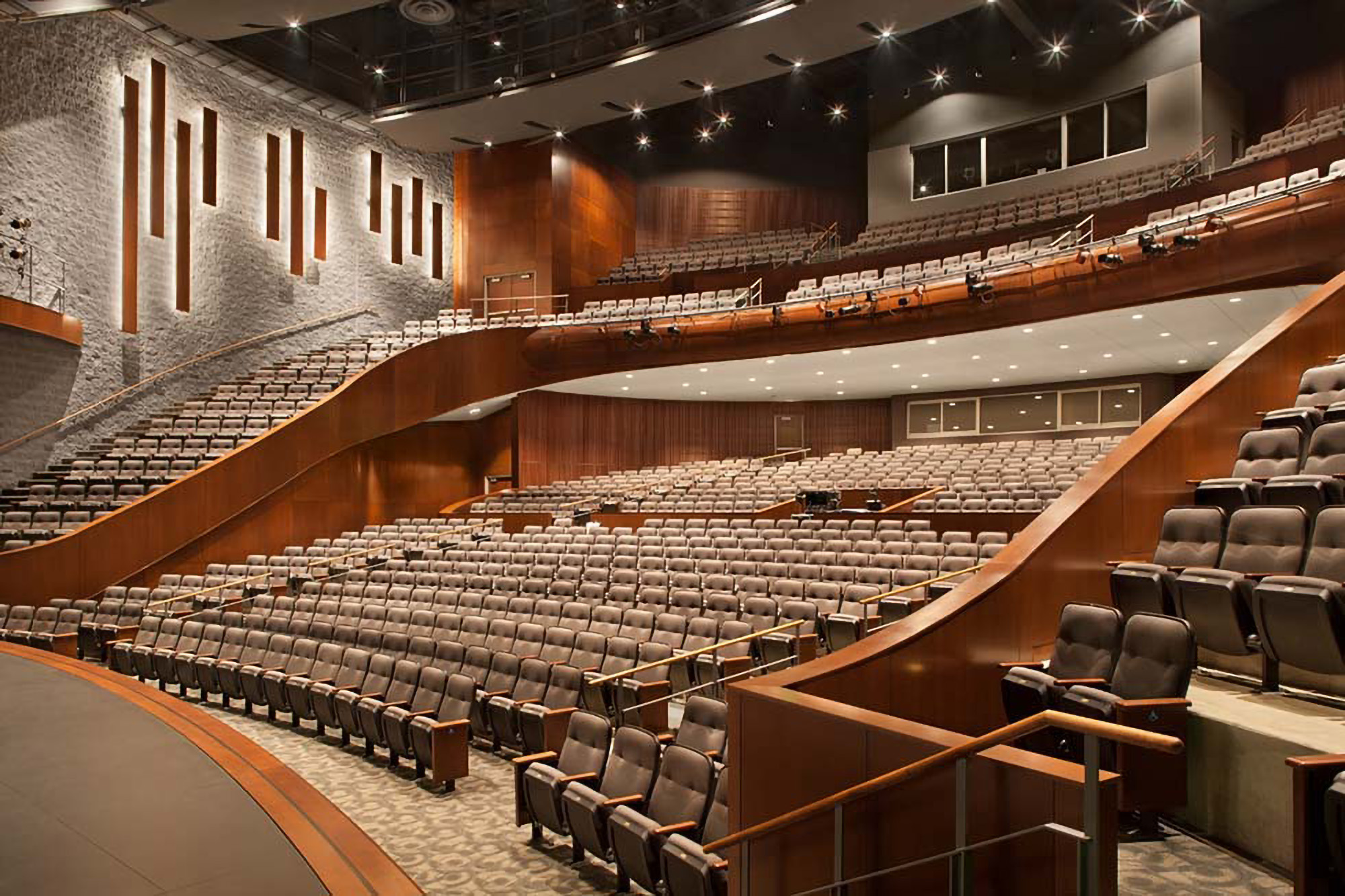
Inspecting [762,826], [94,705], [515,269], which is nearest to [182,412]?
[515,269]

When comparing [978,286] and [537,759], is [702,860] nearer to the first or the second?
[537,759]

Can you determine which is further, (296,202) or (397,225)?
(397,225)

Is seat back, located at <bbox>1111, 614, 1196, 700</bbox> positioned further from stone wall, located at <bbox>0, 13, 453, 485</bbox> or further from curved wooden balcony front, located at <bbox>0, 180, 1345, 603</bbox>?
stone wall, located at <bbox>0, 13, 453, 485</bbox>

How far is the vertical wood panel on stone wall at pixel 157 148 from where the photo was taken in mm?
11195

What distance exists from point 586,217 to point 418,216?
2886 millimetres

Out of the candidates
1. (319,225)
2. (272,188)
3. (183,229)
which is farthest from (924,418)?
(183,229)

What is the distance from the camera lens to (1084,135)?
45.9 ft

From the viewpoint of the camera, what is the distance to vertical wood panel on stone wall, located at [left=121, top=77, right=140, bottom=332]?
1084 centimetres

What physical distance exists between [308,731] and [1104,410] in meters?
11.2

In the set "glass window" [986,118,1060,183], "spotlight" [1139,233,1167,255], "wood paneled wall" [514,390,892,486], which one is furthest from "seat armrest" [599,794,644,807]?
"glass window" [986,118,1060,183]

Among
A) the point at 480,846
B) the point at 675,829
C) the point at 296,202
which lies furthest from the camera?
the point at 296,202

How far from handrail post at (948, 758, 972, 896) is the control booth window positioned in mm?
13977

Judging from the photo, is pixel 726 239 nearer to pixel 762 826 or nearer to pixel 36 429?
pixel 36 429

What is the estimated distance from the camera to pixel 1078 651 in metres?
2.79
